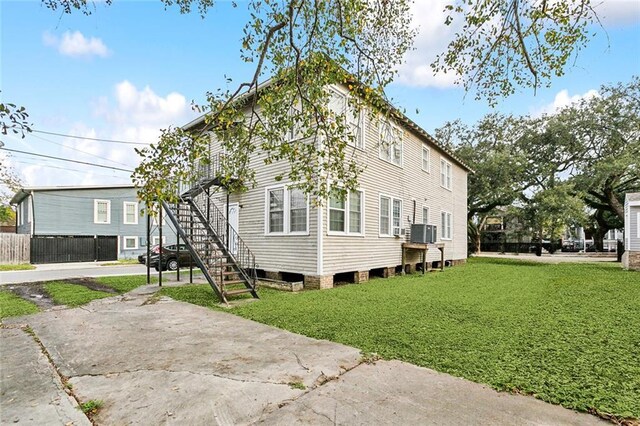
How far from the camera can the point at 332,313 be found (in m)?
Result: 6.23

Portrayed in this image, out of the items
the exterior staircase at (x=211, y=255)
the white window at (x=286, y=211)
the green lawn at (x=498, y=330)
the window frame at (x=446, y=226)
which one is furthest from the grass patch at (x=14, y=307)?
the window frame at (x=446, y=226)

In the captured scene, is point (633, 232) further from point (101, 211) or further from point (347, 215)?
point (101, 211)

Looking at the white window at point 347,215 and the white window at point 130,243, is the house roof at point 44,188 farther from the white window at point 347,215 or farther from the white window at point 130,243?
the white window at point 347,215

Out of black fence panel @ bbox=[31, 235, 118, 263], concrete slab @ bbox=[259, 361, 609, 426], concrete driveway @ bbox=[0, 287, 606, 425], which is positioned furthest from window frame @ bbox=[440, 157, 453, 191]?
black fence panel @ bbox=[31, 235, 118, 263]

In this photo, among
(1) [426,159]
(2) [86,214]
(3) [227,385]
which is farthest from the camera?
(2) [86,214]

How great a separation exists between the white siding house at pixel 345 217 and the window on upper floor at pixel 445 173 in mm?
2585

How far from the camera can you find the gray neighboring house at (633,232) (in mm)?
15102

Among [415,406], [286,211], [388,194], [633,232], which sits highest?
[388,194]

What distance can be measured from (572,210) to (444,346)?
803 inches

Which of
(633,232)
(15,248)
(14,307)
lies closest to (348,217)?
(14,307)

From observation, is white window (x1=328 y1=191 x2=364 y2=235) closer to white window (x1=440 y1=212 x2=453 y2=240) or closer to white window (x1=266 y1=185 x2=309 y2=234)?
white window (x1=266 y1=185 x2=309 y2=234)

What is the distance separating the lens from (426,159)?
15.6m

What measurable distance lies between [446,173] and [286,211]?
37.4 ft

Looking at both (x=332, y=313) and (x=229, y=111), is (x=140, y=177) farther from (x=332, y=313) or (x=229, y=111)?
(x=332, y=313)
